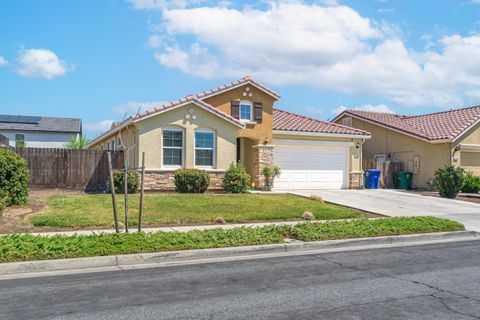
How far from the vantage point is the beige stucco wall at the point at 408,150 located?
85.4 ft

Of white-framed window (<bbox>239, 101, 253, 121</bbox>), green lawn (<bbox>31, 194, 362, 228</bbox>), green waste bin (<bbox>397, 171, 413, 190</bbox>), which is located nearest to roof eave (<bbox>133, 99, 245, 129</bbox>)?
white-framed window (<bbox>239, 101, 253, 121</bbox>)

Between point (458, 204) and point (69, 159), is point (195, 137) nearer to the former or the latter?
point (69, 159)

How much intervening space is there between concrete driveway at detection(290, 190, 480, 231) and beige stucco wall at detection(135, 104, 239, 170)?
16.1 ft

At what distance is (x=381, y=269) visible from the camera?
26.3 feet

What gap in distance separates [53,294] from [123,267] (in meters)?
1.90

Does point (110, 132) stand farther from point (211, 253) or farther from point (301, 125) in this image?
point (211, 253)

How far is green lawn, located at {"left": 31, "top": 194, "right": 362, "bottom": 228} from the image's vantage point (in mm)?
12291

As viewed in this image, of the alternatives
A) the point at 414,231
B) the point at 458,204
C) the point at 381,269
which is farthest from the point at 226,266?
the point at 458,204

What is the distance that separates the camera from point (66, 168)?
20.6 m

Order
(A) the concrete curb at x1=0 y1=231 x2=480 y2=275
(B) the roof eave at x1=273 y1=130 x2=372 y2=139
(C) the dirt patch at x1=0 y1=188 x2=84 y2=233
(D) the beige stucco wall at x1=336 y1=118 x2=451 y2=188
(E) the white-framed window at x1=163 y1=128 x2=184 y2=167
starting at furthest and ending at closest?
(D) the beige stucco wall at x1=336 y1=118 x2=451 y2=188 < (B) the roof eave at x1=273 y1=130 x2=372 y2=139 < (E) the white-framed window at x1=163 y1=128 x2=184 y2=167 < (C) the dirt patch at x1=0 y1=188 x2=84 y2=233 < (A) the concrete curb at x1=0 y1=231 x2=480 y2=275

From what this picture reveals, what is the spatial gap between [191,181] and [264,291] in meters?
13.0

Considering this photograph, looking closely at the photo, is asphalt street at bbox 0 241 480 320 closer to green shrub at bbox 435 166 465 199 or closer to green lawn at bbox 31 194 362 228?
green lawn at bbox 31 194 362 228

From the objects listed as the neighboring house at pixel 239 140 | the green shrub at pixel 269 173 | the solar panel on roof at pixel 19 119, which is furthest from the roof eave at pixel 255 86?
the solar panel on roof at pixel 19 119

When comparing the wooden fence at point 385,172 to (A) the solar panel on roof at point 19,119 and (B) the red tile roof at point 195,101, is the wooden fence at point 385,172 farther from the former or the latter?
(A) the solar panel on roof at point 19,119
